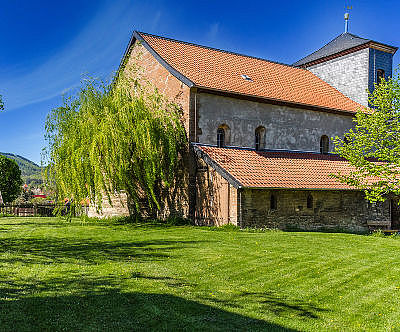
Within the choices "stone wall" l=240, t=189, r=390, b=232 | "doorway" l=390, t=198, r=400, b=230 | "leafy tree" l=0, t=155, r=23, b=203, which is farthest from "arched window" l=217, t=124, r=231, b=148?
"leafy tree" l=0, t=155, r=23, b=203

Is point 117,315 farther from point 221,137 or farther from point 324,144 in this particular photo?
point 324,144

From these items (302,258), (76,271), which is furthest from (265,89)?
(76,271)

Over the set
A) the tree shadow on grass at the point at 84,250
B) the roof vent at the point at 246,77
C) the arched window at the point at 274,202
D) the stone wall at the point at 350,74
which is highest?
the stone wall at the point at 350,74

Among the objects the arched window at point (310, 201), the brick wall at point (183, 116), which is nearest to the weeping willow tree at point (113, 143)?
the brick wall at point (183, 116)

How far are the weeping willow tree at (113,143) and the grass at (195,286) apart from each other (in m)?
4.93

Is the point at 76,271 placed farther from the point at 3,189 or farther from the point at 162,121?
the point at 3,189

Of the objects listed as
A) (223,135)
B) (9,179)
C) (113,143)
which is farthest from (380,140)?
(9,179)

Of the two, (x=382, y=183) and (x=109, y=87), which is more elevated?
(x=109, y=87)

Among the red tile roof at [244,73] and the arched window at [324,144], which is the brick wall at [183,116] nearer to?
the red tile roof at [244,73]

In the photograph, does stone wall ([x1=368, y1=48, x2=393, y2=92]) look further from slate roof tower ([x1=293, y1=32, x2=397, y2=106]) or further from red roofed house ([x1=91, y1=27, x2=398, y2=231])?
red roofed house ([x1=91, y1=27, x2=398, y2=231])

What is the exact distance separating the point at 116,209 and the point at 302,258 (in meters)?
15.7

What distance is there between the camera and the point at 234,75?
917 inches

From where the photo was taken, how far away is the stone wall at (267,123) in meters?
20.6

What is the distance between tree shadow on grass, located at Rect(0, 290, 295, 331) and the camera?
5.70m
